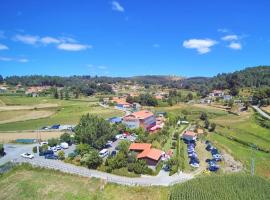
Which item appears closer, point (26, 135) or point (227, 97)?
point (26, 135)

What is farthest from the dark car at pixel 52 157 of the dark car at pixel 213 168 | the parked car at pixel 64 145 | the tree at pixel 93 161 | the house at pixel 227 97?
the house at pixel 227 97

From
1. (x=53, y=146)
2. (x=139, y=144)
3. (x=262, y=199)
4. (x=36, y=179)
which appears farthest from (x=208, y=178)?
(x=53, y=146)

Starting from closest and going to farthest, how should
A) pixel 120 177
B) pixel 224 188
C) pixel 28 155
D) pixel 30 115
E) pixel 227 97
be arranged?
pixel 224 188, pixel 120 177, pixel 28 155, pixel 30 115, pixel 227 97

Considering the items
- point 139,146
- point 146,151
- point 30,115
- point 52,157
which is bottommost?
point 52,157

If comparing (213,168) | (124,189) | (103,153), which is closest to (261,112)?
(213,168)

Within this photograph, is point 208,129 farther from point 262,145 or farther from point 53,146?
point 53,146

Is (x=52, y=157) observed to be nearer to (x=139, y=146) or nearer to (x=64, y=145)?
(x=64, y=145)

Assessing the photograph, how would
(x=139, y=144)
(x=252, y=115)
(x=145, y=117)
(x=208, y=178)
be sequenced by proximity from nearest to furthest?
(x=208, y=178), (x=139, y=144), (x=145, y=117), (x=252, y=115)
